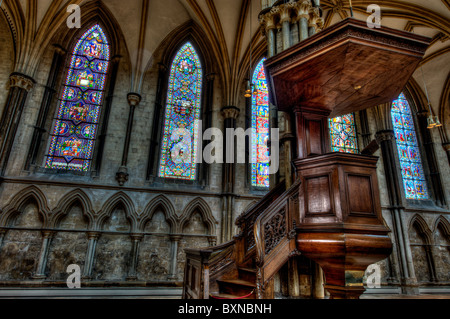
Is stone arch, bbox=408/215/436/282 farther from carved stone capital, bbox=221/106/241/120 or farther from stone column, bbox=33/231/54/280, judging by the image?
stone column, bbox=33/231/54/280

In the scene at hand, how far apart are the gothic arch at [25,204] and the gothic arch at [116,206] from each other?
151 centimetres

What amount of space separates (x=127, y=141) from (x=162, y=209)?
8.99ft

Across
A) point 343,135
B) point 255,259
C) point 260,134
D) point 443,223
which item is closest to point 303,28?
point 255,259

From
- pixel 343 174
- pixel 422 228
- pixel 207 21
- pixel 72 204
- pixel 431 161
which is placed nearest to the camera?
pixel 343 174

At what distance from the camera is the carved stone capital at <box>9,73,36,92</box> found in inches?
348

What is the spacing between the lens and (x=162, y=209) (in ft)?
30.6

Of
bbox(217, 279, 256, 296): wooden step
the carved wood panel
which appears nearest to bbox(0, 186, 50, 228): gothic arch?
bbox(217, 279, 256, 296): wooden step

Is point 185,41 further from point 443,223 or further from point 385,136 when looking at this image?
point 443,223

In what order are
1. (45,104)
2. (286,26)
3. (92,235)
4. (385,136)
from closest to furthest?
(286,26), (92,235), (45,104), (385,136)

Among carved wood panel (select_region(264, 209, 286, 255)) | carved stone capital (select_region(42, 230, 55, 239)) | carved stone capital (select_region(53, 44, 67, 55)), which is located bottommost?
carved wood panel (select_region(264, 209, 286, 255))

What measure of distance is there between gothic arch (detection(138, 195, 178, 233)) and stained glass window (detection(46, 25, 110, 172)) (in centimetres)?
263

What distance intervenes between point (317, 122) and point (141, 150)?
6926 mm

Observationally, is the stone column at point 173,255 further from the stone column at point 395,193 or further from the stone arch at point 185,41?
the stone column at point 395,193
